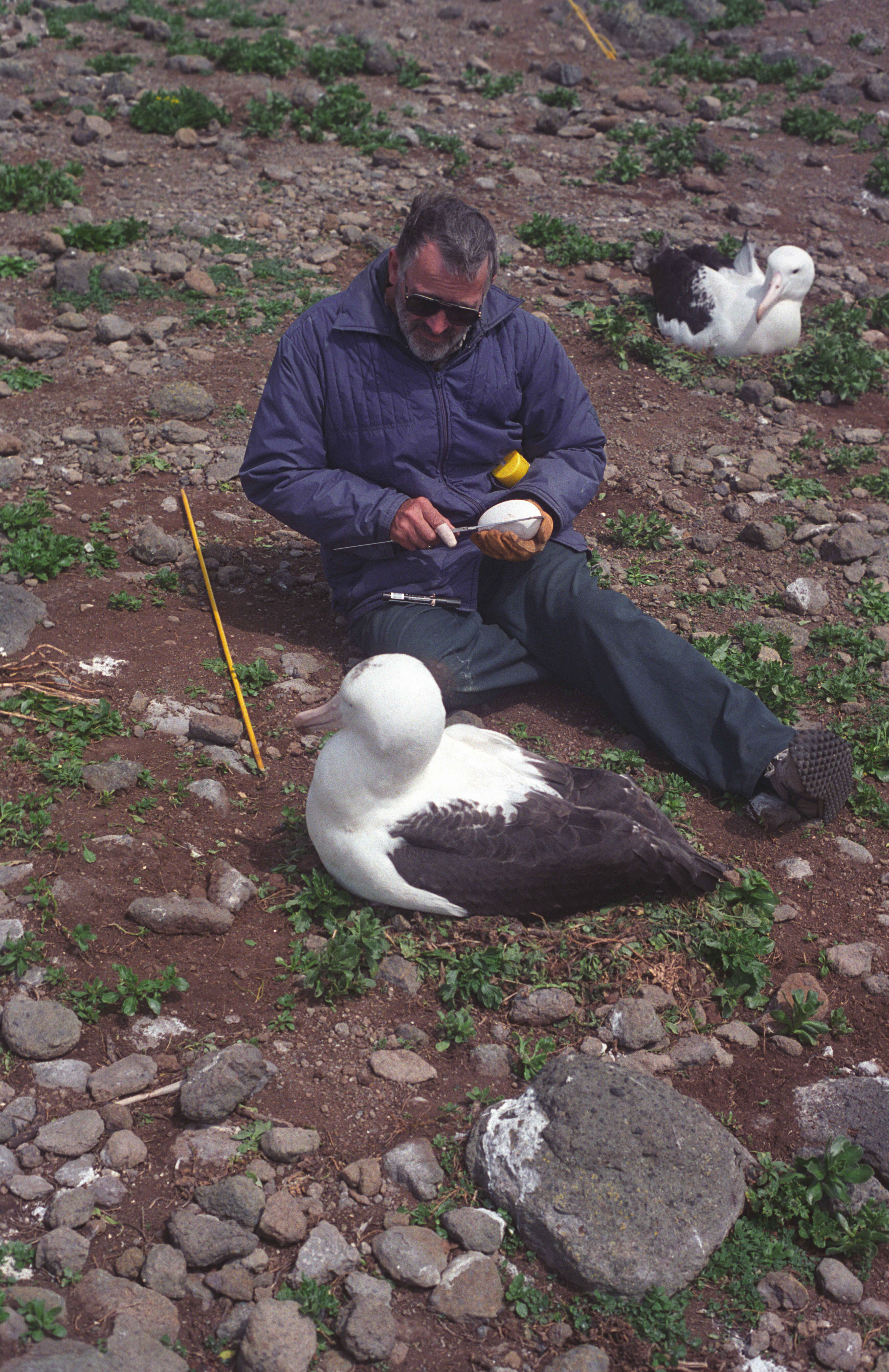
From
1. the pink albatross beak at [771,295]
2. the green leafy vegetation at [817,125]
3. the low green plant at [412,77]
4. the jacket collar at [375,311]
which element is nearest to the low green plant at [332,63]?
the low green plant at [412,77]

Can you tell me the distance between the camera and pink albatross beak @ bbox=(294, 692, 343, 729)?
3.95 m

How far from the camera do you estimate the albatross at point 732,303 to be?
303 inches

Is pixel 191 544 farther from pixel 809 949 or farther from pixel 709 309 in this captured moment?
pixel 709 309

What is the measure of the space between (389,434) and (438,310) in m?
0.56

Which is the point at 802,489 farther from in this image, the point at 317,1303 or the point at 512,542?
the point at 317,1303

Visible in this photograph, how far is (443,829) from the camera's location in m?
3.89

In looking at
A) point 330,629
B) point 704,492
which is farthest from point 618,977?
point 704,492

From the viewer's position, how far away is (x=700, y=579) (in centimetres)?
589

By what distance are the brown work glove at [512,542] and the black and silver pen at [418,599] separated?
0.85 ft

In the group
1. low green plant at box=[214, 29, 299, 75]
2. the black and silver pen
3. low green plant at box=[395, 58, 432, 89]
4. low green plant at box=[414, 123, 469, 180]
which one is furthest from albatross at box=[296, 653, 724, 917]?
low green plant at box=[395, 58, 432, 89]

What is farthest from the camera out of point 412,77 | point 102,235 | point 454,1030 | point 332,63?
point 412,77

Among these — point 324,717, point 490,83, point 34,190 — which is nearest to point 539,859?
point 324,717

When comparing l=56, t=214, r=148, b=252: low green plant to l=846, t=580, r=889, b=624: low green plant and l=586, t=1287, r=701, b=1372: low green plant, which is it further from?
l=586, t=1287, r=701, b=1372: low green plant

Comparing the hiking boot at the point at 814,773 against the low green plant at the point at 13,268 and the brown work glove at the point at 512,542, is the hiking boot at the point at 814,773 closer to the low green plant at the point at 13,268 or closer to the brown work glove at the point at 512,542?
the brown work glove at the point at 512,542
